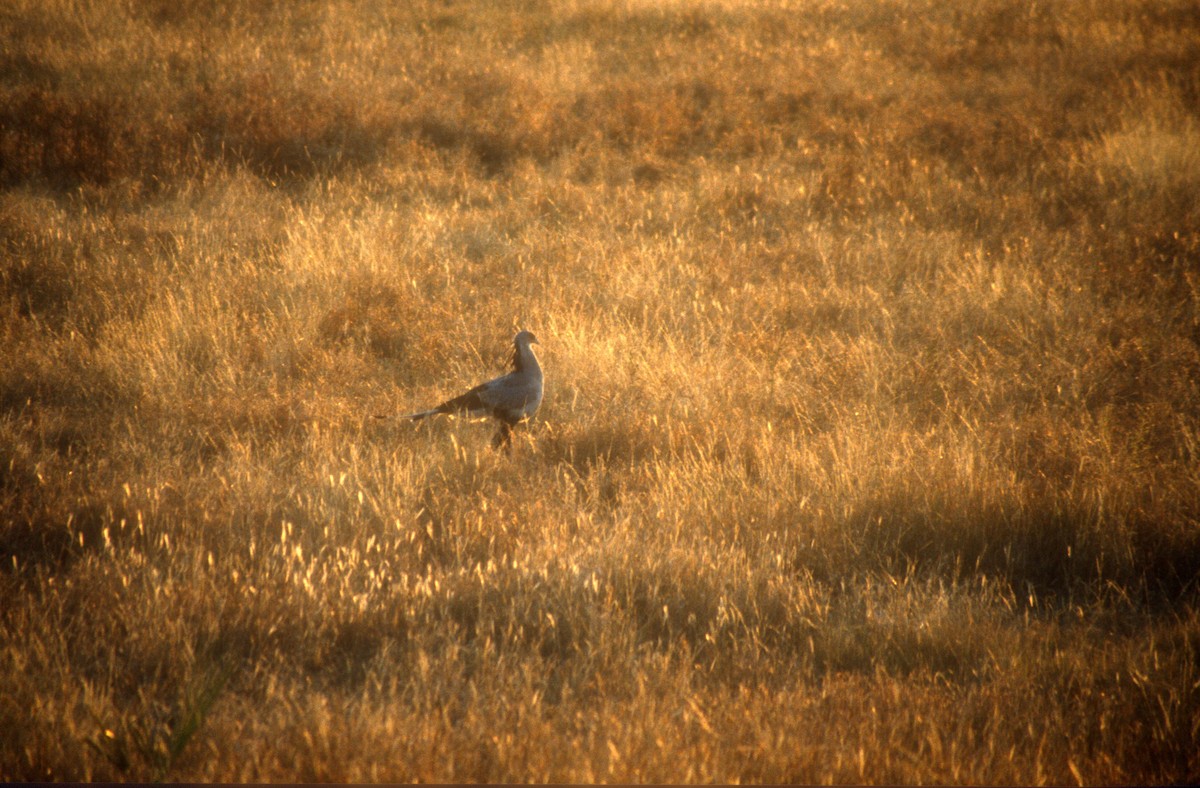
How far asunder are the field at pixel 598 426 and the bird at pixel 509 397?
0.25 m

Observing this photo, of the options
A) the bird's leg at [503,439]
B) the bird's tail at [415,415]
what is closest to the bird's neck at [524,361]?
the bird's leg at [503,439]

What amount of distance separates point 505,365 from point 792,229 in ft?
12.6

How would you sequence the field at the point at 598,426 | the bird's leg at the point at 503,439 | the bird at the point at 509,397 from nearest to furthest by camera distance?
the field at the point at 598,426 < the bird at the point at 509,397 < the bird's leg at the point at 503,439

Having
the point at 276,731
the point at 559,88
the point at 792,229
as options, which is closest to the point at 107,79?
the point at 559,88

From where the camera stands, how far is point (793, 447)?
14.7 feet

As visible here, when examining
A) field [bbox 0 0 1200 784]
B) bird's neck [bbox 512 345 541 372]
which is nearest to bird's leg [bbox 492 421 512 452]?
field [bbox 0 0 1200 784]

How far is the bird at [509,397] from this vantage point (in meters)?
4.44

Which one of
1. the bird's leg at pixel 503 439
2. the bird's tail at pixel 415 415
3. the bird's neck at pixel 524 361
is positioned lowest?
the bird's leg at pixel 503 439

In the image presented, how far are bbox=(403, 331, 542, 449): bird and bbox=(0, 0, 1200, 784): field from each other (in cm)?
25

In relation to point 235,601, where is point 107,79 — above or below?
above

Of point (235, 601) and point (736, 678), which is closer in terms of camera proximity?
point (736, 678)

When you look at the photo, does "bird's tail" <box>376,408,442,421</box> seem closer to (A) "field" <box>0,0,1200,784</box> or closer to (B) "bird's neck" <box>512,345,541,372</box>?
(A) "field" <box>0,0,1200,784</box>

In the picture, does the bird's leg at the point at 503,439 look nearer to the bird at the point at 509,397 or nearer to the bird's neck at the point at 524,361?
the bird at the point at 509,397

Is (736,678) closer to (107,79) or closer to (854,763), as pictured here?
(854,763)
